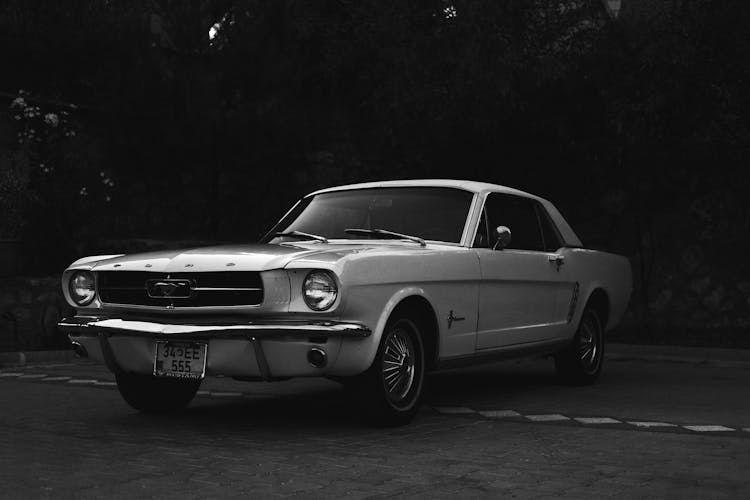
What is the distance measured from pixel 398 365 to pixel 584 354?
3.12m

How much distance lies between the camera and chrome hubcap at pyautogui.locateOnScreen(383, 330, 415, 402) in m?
7.11

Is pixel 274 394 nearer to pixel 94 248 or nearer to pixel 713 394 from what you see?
pixel 713 394

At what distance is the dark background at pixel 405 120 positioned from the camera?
15062 mm

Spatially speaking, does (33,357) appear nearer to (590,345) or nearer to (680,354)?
(590,345)

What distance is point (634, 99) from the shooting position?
1538 centimetres

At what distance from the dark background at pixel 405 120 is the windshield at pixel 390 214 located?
6.38m

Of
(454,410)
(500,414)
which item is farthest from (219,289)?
(500,414)

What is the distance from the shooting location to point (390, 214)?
27.0 ft

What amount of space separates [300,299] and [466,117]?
29.7ft

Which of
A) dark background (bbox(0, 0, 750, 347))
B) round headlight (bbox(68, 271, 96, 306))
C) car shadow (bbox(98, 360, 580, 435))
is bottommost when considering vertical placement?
car shadow (bbox(98, 360, 580, 435))

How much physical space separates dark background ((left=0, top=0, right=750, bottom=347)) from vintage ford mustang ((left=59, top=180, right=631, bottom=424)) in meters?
6.35

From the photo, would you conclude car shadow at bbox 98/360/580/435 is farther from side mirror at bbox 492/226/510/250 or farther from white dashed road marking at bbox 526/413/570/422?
side mirror at bbox 492/226/510/250

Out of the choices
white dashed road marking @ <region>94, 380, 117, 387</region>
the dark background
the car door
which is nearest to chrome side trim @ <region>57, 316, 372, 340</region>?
the car door

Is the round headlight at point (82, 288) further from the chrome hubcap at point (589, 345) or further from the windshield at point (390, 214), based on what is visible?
the chrome hubcap at point (589, 345)
